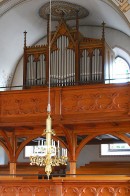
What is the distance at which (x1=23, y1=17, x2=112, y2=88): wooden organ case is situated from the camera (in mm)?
14930

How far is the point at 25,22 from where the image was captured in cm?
1703

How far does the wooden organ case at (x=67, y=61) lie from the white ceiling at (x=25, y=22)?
105cm

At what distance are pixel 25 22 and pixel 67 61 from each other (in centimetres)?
281

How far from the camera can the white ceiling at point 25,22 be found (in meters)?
15.6

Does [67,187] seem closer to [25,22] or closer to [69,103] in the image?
[69,103]

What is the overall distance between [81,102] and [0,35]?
4835mm

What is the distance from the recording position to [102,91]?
13.4 meters

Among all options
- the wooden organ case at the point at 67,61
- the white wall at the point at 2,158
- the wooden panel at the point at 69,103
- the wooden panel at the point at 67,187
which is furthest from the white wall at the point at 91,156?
the wooden panel at the point at 67,187

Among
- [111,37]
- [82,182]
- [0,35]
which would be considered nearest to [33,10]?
[0,35]

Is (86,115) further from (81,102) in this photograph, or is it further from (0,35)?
(0,35)

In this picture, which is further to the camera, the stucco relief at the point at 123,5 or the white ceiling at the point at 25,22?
the white ceiling at the point at 25,22

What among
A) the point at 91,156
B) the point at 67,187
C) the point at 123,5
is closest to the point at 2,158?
the point at 91,156

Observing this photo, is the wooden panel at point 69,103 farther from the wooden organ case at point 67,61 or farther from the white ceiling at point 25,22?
the white ceiling at point 25,22

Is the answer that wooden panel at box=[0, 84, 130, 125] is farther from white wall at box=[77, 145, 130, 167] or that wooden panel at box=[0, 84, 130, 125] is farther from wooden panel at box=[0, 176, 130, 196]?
white wall at box=[77, 145, 130, 167]
